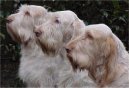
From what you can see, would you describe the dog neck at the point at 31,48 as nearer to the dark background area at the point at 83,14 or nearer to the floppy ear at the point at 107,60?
the floppy ear at the point at 107,60

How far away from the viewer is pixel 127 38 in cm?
1094

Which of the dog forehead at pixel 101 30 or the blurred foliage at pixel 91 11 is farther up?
the dog forehead at pixel 101 30

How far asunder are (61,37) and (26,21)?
30.5 inches

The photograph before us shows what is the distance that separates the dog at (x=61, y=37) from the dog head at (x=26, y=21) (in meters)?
0.37

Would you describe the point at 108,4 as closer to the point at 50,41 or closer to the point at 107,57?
the point at 50,41

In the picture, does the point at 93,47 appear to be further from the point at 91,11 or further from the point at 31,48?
the point at 91,11

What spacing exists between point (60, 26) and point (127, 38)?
3.71m

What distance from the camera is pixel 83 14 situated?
427 inches

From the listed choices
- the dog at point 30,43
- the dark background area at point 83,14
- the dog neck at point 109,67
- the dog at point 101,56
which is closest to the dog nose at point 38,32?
the dog at point 30,43

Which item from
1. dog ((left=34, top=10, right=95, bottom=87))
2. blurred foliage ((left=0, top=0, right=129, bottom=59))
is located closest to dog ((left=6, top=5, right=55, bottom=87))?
dog ((left=34, top=10, right=95, bottom=87))

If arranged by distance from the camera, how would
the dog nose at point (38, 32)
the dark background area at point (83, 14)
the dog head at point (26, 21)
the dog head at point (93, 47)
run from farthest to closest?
the dark background area at point (83, 14)
the dog head at point (26, 21)
the dog nose at point (38, 32)
the dog head at point (93, 47)

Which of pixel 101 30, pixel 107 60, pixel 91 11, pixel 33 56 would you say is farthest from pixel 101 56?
pixel 91 11

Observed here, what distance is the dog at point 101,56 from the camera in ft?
19.6

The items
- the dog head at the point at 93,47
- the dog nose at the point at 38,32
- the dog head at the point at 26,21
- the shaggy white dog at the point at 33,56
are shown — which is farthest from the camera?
the dog head at the point at 26,21
